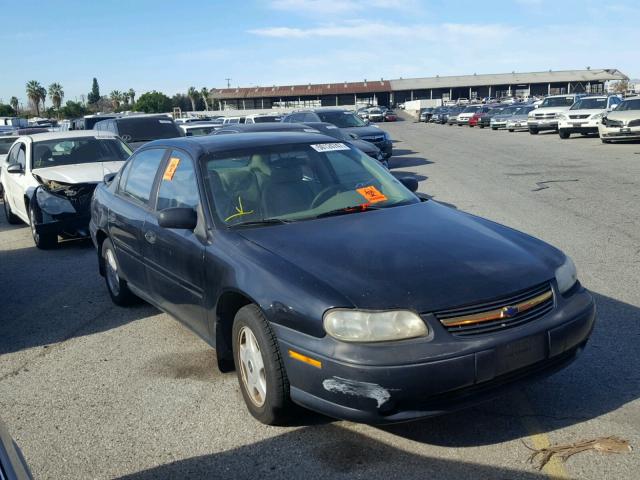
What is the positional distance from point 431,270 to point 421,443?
925 mm

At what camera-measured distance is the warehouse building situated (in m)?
104

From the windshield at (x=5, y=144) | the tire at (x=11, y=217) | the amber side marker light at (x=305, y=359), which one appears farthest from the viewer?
the windshield at (x=5, y=144)

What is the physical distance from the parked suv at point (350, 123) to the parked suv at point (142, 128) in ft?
13.1

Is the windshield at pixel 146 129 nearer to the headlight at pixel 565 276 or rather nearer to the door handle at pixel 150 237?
the door handle at pixel 150 237

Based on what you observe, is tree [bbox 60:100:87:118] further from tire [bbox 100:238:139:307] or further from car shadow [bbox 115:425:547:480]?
car shadow [bbox 115:425:547:480]

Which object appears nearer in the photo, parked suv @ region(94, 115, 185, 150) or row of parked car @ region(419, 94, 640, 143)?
parked suv @ region(94, 115, 185, 150)

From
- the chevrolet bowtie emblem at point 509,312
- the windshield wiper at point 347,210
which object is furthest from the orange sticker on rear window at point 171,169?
the chevrolet bowtie emblem at point 509,312

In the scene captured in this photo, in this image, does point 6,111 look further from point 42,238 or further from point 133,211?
point 133,211

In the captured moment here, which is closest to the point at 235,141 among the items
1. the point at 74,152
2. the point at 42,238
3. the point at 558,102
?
the point at 42,238

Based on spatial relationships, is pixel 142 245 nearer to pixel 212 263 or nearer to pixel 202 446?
pixel 212 263

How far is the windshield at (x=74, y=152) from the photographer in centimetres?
1011

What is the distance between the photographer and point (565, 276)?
375 cm

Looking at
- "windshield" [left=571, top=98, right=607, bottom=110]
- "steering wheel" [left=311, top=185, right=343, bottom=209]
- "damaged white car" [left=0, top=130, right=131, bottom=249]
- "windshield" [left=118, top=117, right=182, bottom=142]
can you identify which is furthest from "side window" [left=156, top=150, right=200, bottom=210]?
"windshield" [left=571, top=98, right=607, bottom=110]

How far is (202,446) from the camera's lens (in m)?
3.59
